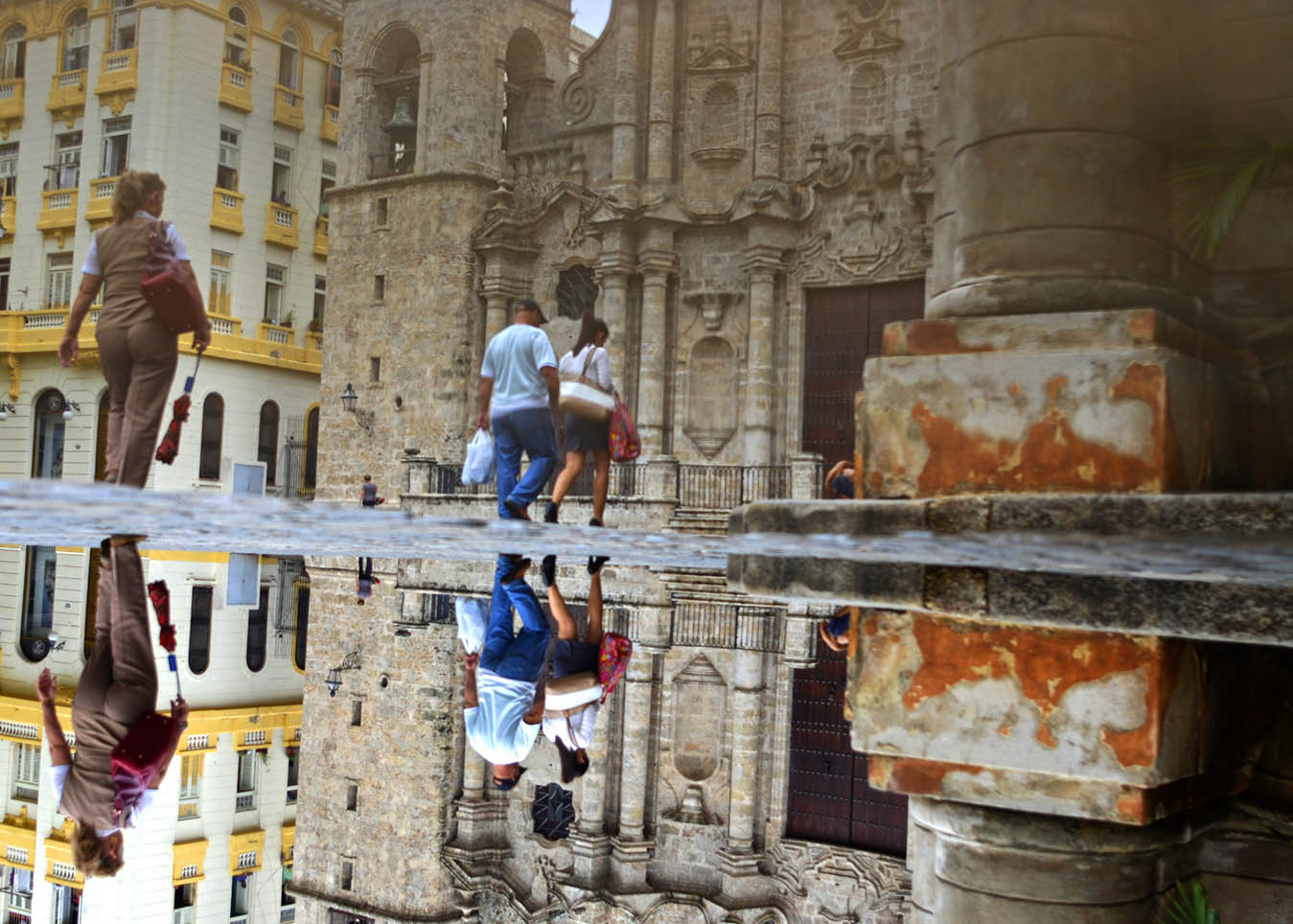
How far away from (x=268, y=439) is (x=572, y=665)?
69.9ft

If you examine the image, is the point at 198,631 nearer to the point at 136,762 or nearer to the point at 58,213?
the point at 58,213

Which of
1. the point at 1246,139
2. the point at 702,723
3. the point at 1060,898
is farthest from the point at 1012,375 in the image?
the point at 702,723

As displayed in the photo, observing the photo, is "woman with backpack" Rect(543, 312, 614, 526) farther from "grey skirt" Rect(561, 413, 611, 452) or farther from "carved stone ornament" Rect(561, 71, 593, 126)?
"carved stone ornament" Rect(561, 71, 593, 126)

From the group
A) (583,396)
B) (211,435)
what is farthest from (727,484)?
(211,435)

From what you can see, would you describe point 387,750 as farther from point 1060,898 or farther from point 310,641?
point 1060,898

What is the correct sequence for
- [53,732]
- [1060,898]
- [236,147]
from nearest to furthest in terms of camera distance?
[1060,898] → [53,732] → [236,147]

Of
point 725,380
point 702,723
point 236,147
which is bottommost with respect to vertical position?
point 702,723

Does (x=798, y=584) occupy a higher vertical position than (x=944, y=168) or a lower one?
lower

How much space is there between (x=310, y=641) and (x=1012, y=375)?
70.5 feet

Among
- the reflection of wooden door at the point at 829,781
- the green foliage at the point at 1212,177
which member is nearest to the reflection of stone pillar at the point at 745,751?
the reflection of wooden door at the point at 829,781

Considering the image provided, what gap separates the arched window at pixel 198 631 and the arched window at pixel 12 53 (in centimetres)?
1087

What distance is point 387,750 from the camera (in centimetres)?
2102

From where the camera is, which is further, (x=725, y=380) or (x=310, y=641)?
(x=310, y=641)

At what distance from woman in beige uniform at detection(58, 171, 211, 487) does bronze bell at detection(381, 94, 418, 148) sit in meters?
17.1
